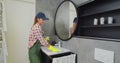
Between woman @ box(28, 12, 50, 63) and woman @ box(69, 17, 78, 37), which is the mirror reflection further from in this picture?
woman @ box(28, 12, 50, 63)

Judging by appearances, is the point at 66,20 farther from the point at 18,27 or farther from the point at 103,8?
the point at 18,27

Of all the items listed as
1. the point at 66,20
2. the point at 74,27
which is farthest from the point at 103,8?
the point at 66,20

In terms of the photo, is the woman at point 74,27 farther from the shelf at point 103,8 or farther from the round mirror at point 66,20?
the shelf at point 103,8

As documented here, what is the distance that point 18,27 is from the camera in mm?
2268

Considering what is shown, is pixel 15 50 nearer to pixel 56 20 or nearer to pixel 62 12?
pixel 56 20

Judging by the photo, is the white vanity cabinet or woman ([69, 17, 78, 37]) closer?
the white vanity cabinet

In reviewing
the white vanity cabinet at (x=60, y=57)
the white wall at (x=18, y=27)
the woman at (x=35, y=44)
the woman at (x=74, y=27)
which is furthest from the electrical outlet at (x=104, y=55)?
the white wall at (x=18, y=27)

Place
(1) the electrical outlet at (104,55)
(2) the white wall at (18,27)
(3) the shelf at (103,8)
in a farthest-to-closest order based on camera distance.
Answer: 1. (2) the white wall at (18,27)
2. (3) the shelf at (103,8)
3. (1) the electrical outlet at (104,55)

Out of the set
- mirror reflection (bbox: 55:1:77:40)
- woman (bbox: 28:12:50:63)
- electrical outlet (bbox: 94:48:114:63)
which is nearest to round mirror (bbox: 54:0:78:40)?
mirror reflection (bbox: 55:1:77:40)

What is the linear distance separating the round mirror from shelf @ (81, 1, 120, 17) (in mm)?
222

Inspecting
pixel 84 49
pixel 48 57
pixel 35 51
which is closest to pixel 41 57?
pixel 35 51

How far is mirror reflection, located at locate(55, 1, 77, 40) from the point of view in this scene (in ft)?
6.56

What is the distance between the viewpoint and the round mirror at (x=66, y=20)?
200 cm

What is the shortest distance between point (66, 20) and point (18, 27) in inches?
36.9
